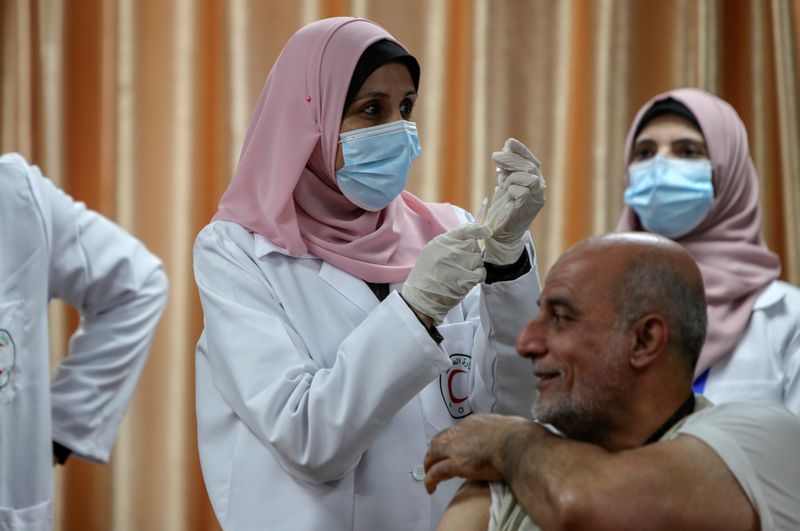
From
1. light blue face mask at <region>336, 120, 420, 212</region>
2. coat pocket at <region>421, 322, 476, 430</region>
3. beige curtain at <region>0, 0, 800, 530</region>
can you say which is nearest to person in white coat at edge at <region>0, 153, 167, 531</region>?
beige curtain at <region>0, 0, 800, 530</region>

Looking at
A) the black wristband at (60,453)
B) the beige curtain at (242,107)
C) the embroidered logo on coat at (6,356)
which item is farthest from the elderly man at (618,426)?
the beige curtain at (242,107)

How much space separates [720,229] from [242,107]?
1.80 m

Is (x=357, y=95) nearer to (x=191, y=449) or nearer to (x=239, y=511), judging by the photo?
(x=239, y=511)

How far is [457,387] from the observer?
2.01m

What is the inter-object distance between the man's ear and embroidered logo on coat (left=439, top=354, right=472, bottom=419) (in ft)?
1.63

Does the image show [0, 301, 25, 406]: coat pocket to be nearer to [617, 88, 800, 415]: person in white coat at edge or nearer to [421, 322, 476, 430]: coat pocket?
[421, 322, 476, 430]: coat pocket

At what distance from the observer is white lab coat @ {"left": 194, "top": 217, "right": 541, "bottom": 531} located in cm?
175

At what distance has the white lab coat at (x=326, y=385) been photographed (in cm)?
175

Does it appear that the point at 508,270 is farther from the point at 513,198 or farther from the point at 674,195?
the point at 674,195

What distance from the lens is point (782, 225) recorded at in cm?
402

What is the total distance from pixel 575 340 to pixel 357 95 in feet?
2.37

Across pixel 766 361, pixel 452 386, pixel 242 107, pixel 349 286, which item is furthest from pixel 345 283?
pixel 242 107

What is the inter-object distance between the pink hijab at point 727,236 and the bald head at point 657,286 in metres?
1.24

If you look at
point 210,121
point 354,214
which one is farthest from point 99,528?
point 354,214
